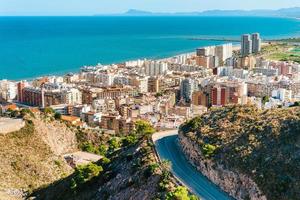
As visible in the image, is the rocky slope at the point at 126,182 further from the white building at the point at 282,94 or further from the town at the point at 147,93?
the white building at the point at 282,94

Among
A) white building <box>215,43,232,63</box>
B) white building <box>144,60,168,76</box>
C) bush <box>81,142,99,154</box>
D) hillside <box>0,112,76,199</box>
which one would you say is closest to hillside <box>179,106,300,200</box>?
hillside <box>0,112,76,199</box>

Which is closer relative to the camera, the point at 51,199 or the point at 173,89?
the point at 51,199

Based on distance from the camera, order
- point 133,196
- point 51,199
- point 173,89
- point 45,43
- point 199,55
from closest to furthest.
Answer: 1. point 133,196
2. point 51,199
3. point 173,89
4. point 199,55
5. point 45,43

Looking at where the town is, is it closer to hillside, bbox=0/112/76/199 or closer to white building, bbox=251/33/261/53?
hillside, bbox=0/112/76/199

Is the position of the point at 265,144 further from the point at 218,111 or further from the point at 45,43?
the point at 45,43

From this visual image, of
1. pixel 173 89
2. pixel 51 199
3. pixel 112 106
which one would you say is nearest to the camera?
pixel 51 199

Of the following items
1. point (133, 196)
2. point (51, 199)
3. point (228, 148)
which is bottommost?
point (51, 199)

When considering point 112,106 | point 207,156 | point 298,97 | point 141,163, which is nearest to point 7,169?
point 141,163
